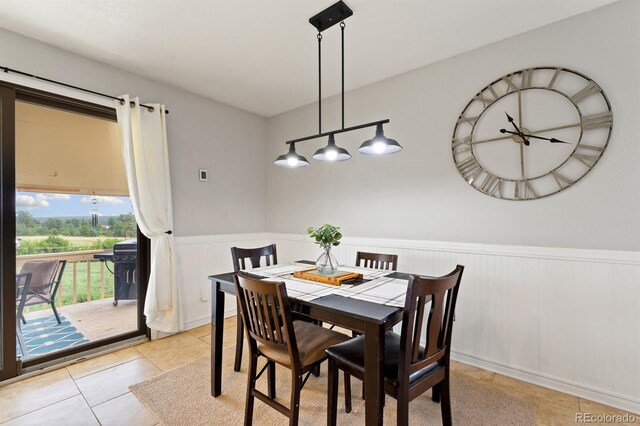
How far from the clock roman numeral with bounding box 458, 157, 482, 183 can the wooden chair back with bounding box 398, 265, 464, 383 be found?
1.22 metres

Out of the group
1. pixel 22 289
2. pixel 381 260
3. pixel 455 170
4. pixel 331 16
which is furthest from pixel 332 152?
pixel 22 289

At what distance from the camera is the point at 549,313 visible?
2.20 m

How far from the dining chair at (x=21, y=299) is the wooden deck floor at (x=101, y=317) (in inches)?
5.7

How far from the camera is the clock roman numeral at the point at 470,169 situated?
2500mm

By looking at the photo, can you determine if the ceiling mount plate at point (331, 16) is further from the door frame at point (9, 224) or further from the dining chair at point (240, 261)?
the door frame at point (9, 224)

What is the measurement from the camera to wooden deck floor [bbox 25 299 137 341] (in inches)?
105

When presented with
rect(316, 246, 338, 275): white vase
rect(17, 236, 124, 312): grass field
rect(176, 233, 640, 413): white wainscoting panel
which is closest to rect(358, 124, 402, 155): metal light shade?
rect(316, 246, 338, 275): white vase

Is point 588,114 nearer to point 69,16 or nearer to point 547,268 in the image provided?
point 547,268

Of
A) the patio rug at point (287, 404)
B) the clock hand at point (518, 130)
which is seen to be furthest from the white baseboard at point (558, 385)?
the clock hand at point (518, 130)

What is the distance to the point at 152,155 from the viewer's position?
2900 mm

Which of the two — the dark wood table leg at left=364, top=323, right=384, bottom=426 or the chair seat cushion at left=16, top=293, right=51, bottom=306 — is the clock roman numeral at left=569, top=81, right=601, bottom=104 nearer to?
the dark wood table leg at left=364, top=323, right=384, bottom=426

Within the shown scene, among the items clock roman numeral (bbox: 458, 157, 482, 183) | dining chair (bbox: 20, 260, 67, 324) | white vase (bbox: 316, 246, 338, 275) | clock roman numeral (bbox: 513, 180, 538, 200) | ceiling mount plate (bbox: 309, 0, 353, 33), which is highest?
ceiling mount plate (bbox: 309, 0, 353, 33)

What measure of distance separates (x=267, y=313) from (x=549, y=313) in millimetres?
2031

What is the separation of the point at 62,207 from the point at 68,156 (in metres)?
0.44
